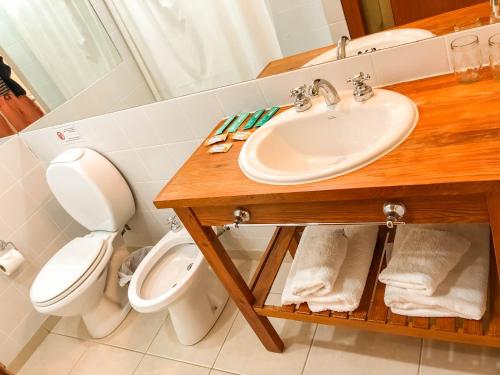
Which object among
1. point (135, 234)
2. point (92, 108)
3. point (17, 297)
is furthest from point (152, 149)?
point (17, 297)

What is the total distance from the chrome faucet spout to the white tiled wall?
1707mm

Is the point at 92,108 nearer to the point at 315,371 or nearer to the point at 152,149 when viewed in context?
the point at 152,149

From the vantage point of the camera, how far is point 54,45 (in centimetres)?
186

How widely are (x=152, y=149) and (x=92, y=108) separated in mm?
351

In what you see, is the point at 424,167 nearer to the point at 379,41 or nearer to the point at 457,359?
the point at 379,41

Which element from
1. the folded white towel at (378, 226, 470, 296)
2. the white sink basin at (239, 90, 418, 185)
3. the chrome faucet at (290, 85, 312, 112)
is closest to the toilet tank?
the white sink basin at (239, 90, 418, 185)

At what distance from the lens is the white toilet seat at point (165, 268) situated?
1.57 metres

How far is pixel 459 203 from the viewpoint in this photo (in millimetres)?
737

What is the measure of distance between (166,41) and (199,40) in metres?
0.16

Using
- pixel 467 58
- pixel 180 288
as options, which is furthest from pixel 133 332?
pixel 467 58

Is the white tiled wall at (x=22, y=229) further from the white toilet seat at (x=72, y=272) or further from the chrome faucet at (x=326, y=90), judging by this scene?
the chrome faucet at (x=326, y=90)

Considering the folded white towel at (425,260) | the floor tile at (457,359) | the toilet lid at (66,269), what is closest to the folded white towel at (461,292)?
the folded white towel at (425,260)

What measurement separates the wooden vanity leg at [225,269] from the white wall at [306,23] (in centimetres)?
64

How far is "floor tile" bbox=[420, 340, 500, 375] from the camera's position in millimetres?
1172
